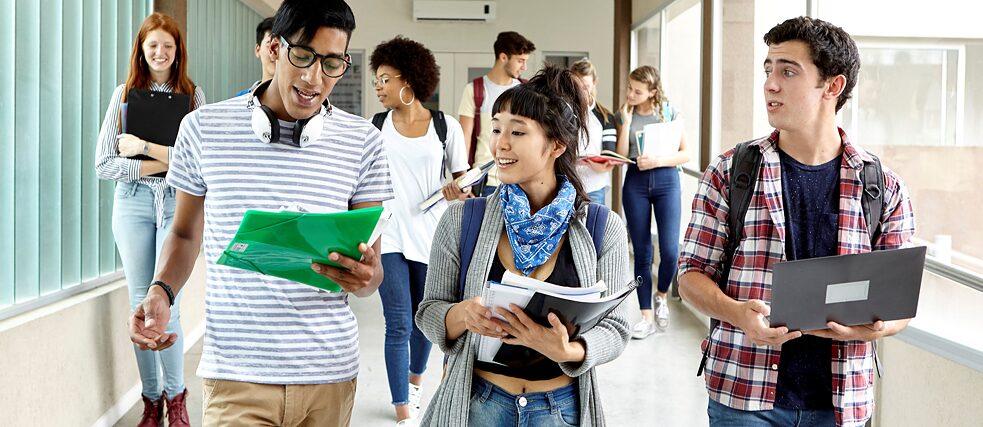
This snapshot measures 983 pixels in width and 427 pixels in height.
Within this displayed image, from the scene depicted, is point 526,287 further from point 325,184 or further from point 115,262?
point 115,262

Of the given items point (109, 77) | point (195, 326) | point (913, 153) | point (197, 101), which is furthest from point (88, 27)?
point (913, 153)

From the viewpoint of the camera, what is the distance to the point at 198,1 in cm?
650

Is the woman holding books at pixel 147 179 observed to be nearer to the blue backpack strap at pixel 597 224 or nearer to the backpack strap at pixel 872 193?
the blue backpack strap at pixel 597 224

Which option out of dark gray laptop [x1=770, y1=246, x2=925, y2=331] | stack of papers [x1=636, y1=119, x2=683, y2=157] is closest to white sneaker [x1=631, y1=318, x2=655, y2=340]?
stack of papers [x1=636, y1=119, x2=683, y2=157]

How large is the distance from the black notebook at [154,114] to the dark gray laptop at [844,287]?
104 inches

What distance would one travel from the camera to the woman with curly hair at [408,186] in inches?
159

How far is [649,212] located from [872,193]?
161 inches

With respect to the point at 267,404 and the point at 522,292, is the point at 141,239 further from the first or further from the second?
the point at 522,292

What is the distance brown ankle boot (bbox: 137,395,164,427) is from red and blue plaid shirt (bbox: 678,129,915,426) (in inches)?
102

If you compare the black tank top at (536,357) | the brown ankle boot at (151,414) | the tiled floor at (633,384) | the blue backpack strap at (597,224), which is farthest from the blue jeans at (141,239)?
the blue backpack strap at (597,224)

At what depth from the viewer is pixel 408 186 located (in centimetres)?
418

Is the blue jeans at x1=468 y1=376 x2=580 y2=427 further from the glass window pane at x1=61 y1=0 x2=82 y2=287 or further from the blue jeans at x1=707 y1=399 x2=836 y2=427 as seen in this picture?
the glass window pane at x1=61 y1=0 x2=82 y2=287

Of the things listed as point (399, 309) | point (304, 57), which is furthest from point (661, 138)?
point (304, 57)

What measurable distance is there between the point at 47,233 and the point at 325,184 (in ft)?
7.10
